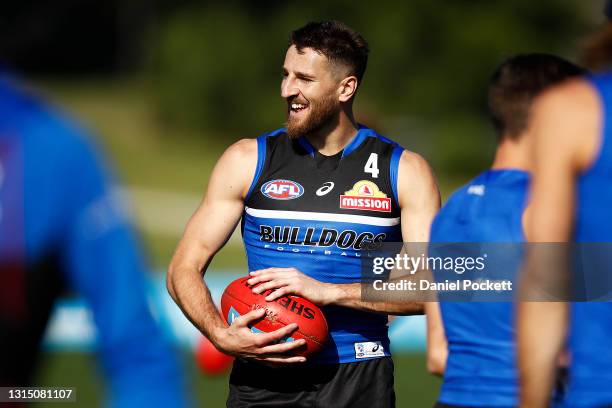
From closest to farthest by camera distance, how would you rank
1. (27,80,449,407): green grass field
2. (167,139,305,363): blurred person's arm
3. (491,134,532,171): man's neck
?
(491,134,532,171): man's neck → (167,139,305,363): blurred person's arm → (27,80,449,407): green grass field

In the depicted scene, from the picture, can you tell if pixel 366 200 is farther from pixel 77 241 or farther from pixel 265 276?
pixel 77 241

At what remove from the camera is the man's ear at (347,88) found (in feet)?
16.9

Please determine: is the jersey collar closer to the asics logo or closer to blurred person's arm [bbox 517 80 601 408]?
the asics logo

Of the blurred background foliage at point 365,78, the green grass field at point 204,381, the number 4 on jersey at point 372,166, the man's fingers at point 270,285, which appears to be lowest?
the green grass field at point 204,381

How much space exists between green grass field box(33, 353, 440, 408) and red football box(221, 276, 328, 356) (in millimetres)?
3655

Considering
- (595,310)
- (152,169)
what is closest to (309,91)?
(595,310)

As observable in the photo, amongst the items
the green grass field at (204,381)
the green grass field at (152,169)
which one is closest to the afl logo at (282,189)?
the green grass field at (204,381)

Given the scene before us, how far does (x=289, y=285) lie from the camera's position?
467cm

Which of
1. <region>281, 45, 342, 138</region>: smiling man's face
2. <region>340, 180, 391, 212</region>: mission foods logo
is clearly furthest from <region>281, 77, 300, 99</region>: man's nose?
<region>340, 180, 391, 212</region>: mission foods logo

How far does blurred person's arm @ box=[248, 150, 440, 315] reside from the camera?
4680 mm

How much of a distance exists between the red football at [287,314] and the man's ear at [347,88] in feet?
3.74

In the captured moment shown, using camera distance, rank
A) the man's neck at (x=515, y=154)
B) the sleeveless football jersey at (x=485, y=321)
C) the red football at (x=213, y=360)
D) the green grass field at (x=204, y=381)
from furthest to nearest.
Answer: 1. the green grass field at (x=204, y=381)
2. the red football at (x=213, y=360)
3. the man's neck at (x=515, y=154)
4. the sleeveless football jersey at (x=485, y=321)

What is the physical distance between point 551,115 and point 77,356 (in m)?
8.25

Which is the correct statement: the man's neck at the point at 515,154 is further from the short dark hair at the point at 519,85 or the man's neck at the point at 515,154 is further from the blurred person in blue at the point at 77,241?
the blurred person in blue at the point at 77,241
